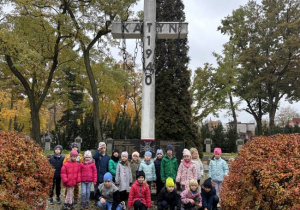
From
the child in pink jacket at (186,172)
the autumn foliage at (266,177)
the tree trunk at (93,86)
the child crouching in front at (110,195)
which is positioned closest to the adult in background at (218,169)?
the child in pink jacket at (186,172)

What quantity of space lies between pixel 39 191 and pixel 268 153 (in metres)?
3.55

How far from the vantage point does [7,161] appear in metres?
4.07

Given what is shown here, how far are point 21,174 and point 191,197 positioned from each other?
11.7 feet

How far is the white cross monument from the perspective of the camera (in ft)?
31.5

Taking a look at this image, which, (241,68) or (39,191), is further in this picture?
(241,68)

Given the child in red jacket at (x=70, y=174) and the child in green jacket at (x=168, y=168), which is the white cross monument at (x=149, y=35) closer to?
the child in green jacket at (x=168, y=168)

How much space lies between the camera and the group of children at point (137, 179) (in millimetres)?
6273

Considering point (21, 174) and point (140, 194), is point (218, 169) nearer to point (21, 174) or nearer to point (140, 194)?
point (140, 194)

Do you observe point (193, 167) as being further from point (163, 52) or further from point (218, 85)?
point (218, 85)

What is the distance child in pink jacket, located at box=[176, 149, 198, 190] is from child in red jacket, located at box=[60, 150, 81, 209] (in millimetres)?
2412

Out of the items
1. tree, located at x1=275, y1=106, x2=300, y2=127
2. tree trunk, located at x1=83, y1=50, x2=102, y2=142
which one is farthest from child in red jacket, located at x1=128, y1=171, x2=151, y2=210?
tree, located at x1=275, y1=106, x2=300, y2=127

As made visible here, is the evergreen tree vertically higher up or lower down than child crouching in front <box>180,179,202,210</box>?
higher up

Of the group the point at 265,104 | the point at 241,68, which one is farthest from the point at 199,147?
the point at 265,104

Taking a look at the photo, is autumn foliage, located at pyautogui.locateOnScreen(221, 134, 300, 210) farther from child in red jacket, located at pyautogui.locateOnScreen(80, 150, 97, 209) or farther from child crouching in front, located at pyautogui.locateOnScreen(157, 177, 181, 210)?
child in red jacket, located at pyautogui.locateOnScreen(80, 150, 97, 209)
